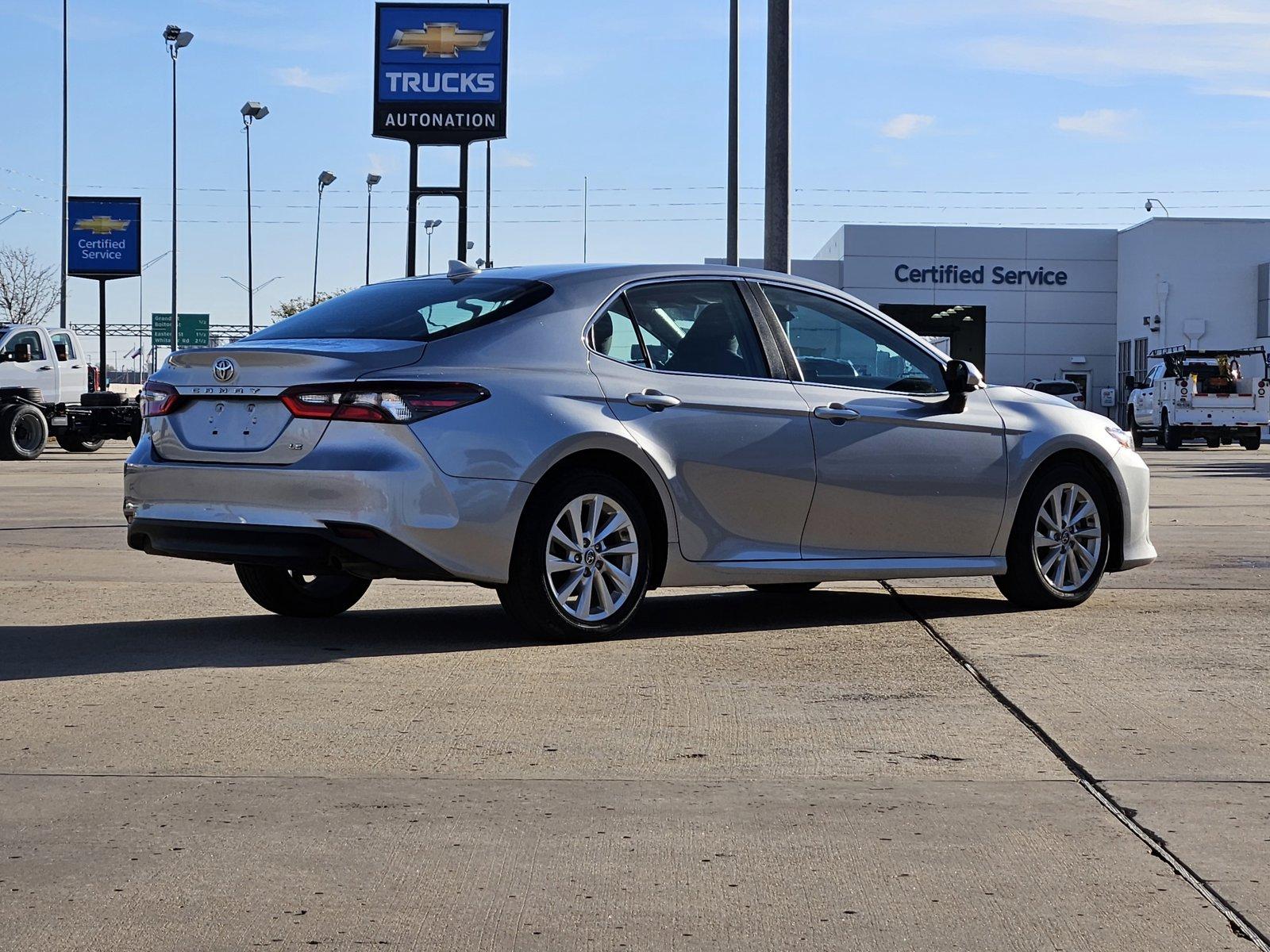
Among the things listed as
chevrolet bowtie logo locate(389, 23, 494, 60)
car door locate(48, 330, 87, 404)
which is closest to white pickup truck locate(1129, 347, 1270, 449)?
chevrolet bowtie logo locate(389, 23, 494, 60)

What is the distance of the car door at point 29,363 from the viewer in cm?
2888

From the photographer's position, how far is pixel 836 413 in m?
8.16

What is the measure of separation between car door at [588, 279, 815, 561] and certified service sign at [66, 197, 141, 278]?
157 feet

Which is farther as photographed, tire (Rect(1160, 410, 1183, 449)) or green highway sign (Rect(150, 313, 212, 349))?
green highway sign (Rect(150, 313, 212, 349))

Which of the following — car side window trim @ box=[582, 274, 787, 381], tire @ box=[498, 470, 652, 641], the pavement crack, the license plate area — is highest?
car side window trim @ box=[582, 274, 787, 381]

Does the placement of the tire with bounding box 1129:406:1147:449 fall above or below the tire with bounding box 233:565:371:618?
above

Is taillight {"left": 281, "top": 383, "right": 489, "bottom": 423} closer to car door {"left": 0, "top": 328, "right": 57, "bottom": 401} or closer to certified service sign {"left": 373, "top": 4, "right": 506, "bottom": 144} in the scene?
car door {"left": 0, "top": 328, "right": 57, "bottom": 401}

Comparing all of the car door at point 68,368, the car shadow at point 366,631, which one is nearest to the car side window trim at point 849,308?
the car shadow at point 366,631

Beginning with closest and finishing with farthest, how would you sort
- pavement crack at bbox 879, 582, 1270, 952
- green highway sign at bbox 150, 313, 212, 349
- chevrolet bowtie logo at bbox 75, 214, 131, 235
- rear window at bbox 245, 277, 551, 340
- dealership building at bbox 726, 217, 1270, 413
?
1. pavement crack at bbox 879, 582, 1270, 952
2. rear window at bbox 245, 277, 551, 340
3. chevrolet bowtie logo at bbox 75, 214, 131, 235
4. dealership building at bbox 726, 217, 1270, 413
5. green highway sign at bbox 150, 313, 212, 349

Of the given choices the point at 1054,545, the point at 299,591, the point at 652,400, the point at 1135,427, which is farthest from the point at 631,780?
the point at 1135,427

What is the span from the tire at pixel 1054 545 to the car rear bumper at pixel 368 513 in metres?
2.83

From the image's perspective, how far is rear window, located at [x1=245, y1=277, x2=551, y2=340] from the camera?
7367 mm

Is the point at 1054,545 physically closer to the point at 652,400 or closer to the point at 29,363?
the point at 652,400

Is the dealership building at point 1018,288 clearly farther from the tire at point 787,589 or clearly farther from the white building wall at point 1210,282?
the tire at point 787,589
